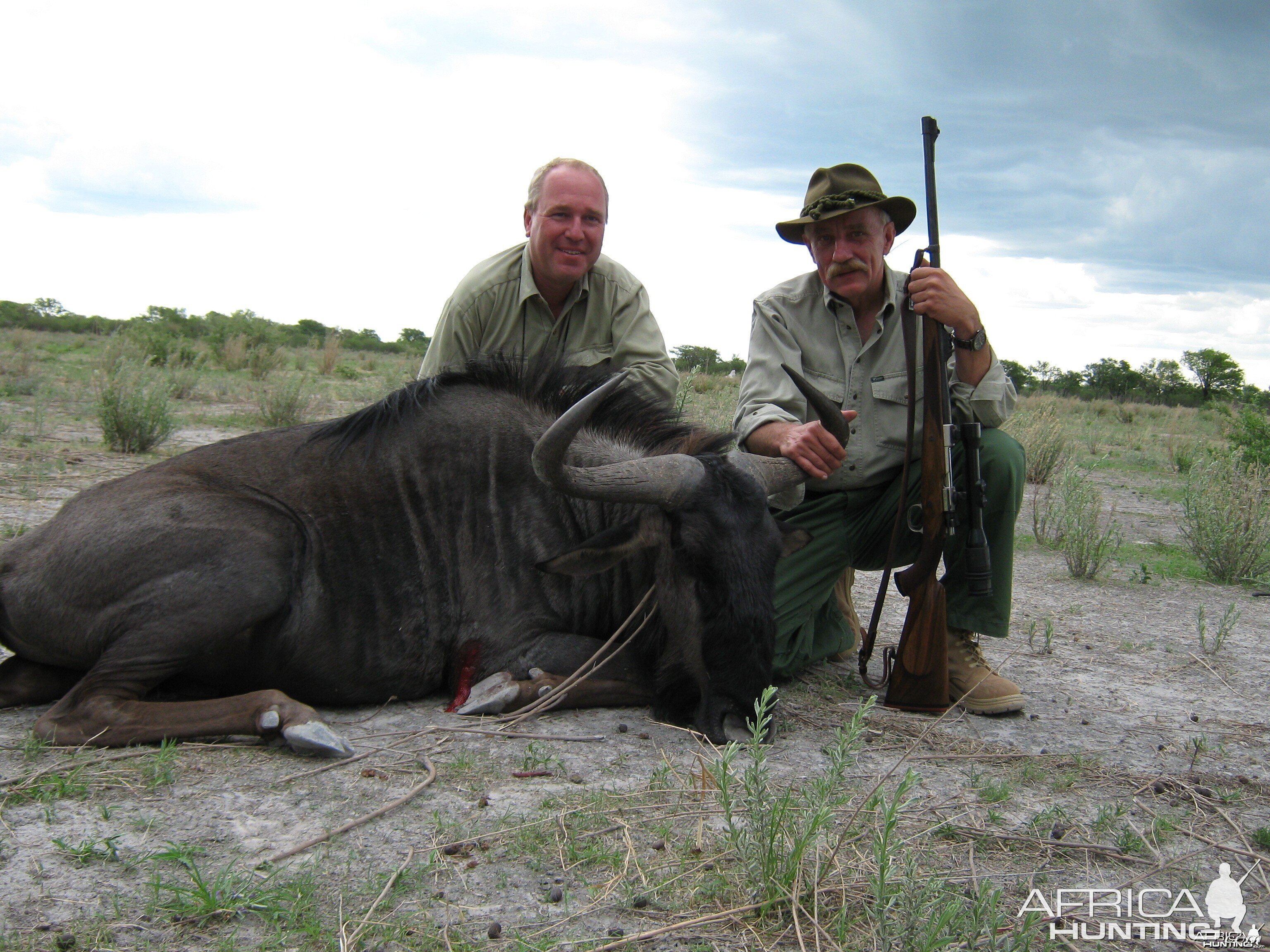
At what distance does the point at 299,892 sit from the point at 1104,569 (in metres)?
6.92

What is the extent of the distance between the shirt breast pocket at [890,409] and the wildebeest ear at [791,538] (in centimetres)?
86

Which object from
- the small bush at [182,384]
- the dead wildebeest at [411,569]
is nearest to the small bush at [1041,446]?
the dead wildebeest at [411,569]

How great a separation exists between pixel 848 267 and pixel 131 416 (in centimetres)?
755

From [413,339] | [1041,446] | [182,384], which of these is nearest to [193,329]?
[413,339]

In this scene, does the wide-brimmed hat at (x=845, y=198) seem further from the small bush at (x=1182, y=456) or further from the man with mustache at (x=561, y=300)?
the small bush at (x=1182, y=456)

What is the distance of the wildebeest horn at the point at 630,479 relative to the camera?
3715mm

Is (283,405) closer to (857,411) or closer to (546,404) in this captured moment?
(546,404)

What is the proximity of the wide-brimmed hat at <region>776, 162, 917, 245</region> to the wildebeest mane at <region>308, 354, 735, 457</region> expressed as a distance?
1243 mm

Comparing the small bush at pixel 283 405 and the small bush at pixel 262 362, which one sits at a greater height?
the small bush at pixel 262 362

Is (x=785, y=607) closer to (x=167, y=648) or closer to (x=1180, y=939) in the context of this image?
(x=1180, y=939)

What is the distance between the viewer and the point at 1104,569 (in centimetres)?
743

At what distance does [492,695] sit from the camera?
12.6 feet

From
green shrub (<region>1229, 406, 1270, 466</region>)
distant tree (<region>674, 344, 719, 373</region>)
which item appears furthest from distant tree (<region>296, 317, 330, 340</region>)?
green shrub (<region>1229, 406, 1270, 466</region>)

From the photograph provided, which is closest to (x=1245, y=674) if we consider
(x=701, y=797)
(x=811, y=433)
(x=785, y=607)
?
(x=785, y=607)
